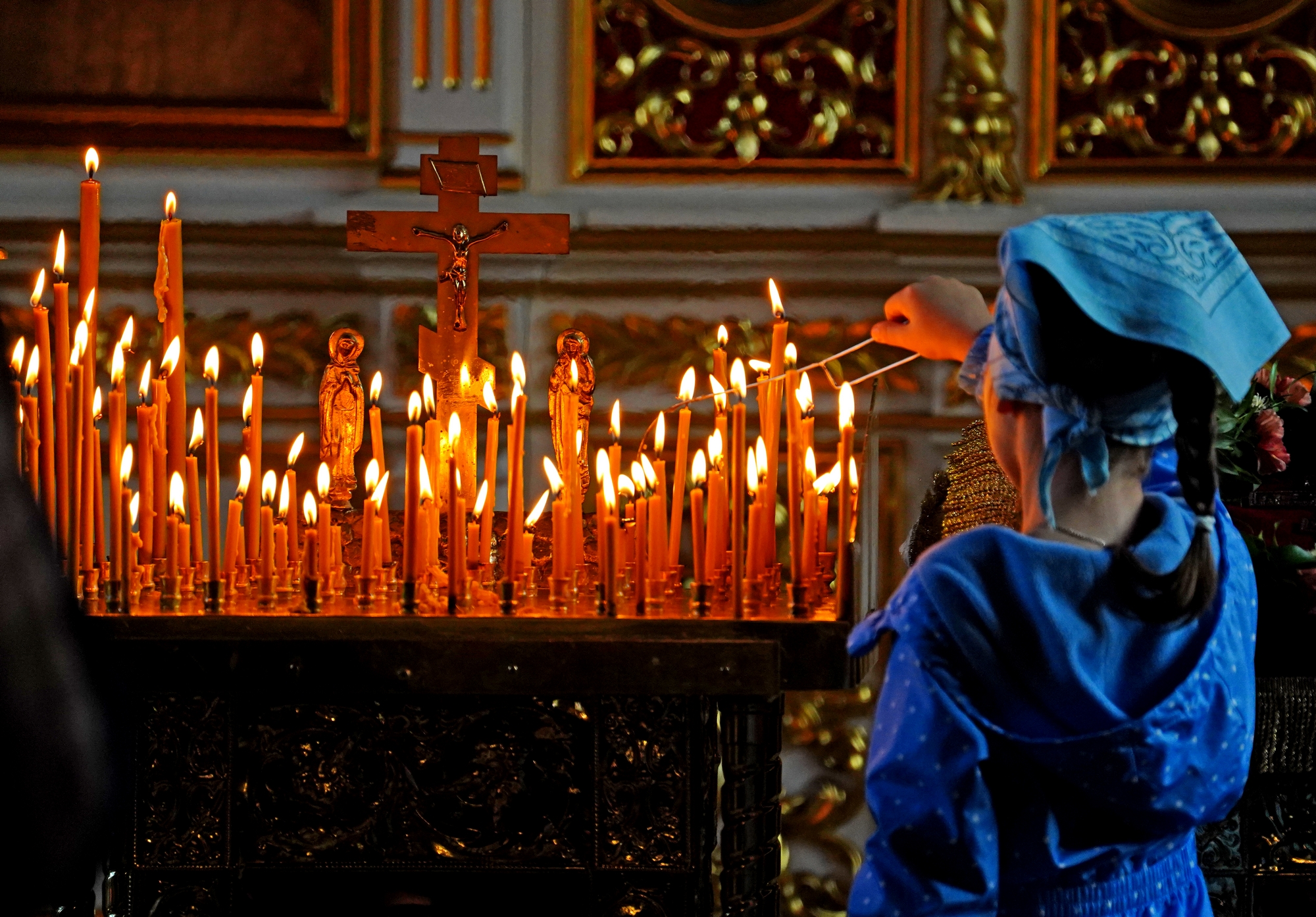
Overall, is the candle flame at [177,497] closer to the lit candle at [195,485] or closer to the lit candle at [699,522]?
the lit candle at [195,485]

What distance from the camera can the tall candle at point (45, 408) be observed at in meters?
1.89

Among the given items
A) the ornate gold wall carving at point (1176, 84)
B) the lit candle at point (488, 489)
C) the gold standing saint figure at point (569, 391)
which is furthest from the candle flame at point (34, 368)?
the ornate gold wall carving at point (1176, 84)

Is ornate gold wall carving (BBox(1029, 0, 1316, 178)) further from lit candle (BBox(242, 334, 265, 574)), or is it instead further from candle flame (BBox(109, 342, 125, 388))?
candle flame (BBox(109, 342, 125, 388))

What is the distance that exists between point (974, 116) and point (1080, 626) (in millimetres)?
1685

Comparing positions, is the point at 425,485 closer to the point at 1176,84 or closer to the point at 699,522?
the point at 699,522

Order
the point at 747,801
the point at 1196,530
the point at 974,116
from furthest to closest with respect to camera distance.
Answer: the point at 974,116 < the point at 747,801 < the point at 1196,530

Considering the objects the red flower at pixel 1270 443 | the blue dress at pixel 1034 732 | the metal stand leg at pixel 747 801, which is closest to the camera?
the blue dress at pixel 1034 732

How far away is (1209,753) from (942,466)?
1479 millimetres

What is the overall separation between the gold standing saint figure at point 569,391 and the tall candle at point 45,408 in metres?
0.67

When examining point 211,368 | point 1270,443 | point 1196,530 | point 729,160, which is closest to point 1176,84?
point 729,160

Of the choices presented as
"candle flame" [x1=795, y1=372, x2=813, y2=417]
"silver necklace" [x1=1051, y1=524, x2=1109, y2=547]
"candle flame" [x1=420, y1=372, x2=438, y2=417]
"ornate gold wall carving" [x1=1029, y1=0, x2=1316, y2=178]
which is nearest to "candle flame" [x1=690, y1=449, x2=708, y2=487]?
"candle flame" [x1=795, y1=372, x2=813, y2=417]

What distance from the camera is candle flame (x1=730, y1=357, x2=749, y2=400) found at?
1810 millimetres

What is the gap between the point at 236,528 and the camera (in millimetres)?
1904

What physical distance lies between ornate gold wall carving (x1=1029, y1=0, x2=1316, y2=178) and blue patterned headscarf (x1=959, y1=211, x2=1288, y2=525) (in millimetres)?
1480
